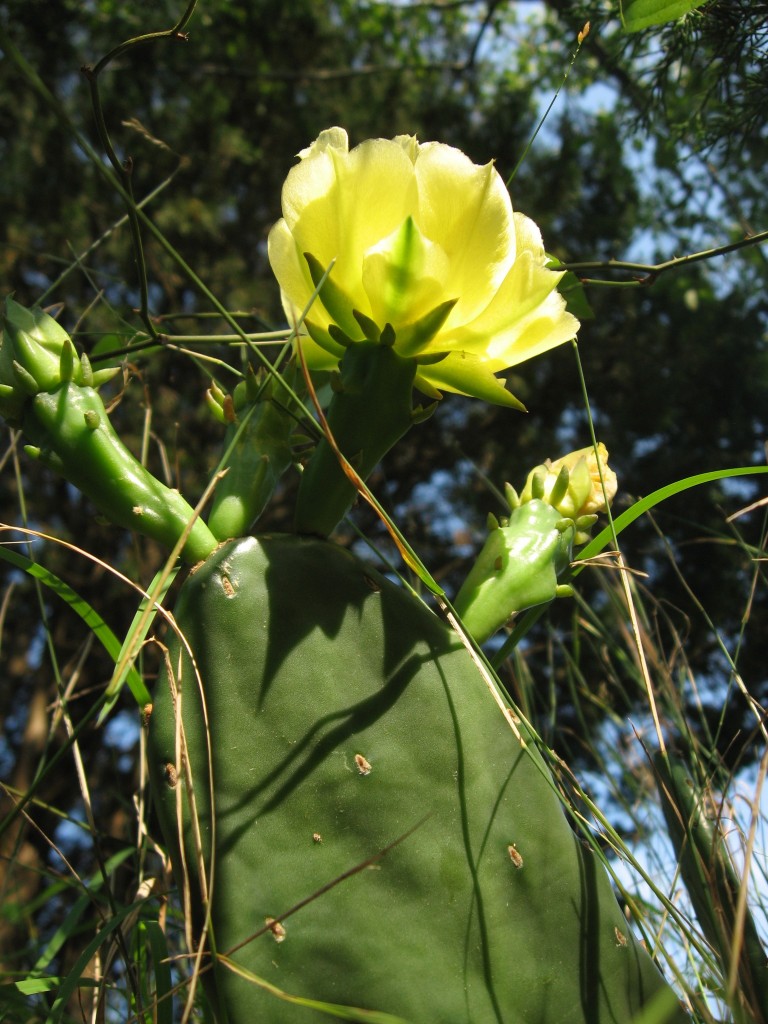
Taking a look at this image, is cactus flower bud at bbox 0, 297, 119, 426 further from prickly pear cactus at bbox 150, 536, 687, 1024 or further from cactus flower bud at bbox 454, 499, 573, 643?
cactus flower bud at bbox 454, 499, 573, 643

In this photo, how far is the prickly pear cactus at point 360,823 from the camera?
1.66 ft

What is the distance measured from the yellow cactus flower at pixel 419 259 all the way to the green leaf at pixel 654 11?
0.24 metres

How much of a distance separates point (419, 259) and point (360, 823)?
32 cm

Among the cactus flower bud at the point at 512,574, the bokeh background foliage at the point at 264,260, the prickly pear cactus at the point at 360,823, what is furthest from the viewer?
the bokeh background foliage at the point at 264,260

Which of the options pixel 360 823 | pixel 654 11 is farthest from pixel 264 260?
pixel 360 823

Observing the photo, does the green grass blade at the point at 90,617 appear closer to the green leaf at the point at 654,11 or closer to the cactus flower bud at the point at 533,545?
the cactus flower bud at the point at 533,545

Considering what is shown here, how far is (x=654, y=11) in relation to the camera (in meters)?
0.68

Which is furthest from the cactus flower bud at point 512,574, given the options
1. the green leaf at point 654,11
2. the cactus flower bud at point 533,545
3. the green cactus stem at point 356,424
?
the green leaf at point 654,11

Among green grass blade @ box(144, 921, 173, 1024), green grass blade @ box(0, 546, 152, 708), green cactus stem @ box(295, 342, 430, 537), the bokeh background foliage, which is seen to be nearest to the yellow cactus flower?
green cactus stem @ box(295, 342, 430, 537)

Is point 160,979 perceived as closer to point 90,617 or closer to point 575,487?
point 90,617

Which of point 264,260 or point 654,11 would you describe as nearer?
point 654,11

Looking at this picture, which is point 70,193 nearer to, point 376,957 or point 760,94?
point 760,94

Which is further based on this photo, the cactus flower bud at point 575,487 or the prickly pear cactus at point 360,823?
the cactus flower bud at point 575,487

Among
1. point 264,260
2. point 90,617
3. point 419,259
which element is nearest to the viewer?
point 419,259
